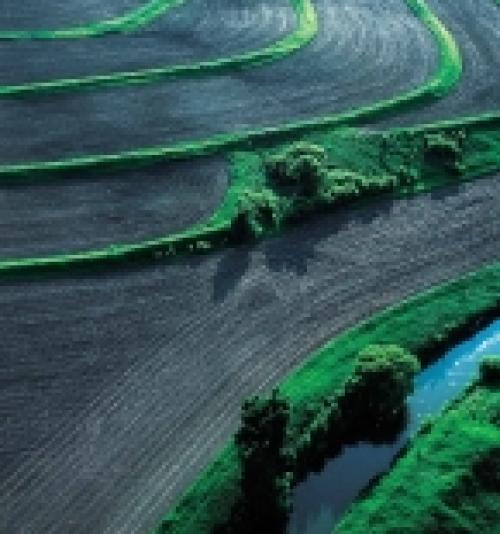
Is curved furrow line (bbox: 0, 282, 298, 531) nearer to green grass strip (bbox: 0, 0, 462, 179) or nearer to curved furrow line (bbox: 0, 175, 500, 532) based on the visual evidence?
curved furrow line (bbox: 0, 175, 500, 532)

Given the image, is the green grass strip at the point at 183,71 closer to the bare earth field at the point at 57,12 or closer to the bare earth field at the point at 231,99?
the bare earth field at the point at 231,99

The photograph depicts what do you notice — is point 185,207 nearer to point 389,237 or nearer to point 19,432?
point 389,237

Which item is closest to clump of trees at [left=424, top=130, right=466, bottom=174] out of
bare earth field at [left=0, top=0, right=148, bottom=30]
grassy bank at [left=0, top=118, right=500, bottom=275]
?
grassy bank at [left=0, top=118, right=500, bottom=275]


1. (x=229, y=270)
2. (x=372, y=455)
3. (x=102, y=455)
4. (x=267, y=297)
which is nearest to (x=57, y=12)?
(x=229, y=270)

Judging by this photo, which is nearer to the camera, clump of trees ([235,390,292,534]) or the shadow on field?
clump of trees ([235,390,292,534])

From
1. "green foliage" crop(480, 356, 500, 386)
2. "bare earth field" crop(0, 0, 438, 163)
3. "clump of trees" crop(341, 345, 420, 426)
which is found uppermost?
"bare earth field" crop(0, 0, 438, 163)

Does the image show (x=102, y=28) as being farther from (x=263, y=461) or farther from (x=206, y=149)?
(x=263, y=461)

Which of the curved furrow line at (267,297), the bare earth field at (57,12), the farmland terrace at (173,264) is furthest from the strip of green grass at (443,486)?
the bare earth field at (57,12)
